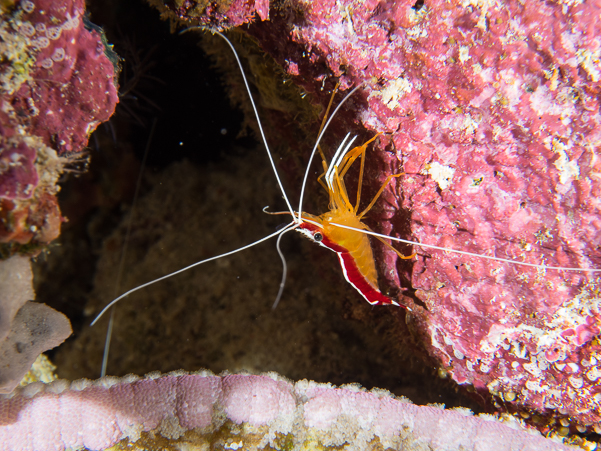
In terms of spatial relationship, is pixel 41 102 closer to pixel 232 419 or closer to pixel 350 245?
pixel 232 419

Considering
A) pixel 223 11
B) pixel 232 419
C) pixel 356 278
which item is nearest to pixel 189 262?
pixel 356 278

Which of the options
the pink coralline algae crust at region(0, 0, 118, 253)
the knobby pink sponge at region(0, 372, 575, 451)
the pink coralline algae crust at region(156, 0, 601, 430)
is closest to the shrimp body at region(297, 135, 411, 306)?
the pink coralline algae crust at region(156, 0, 601, 430)

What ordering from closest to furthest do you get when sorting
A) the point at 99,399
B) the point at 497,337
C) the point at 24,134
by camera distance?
the point at 24,134 → the point at 99,399 → the point at 497,337

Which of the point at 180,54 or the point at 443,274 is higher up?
the point at 180,54

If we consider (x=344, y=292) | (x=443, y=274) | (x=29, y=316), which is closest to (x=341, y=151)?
(x=443, y=274)

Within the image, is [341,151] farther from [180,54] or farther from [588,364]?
[180,54]

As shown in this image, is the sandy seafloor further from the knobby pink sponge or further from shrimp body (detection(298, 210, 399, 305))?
the knobby pink sponge
